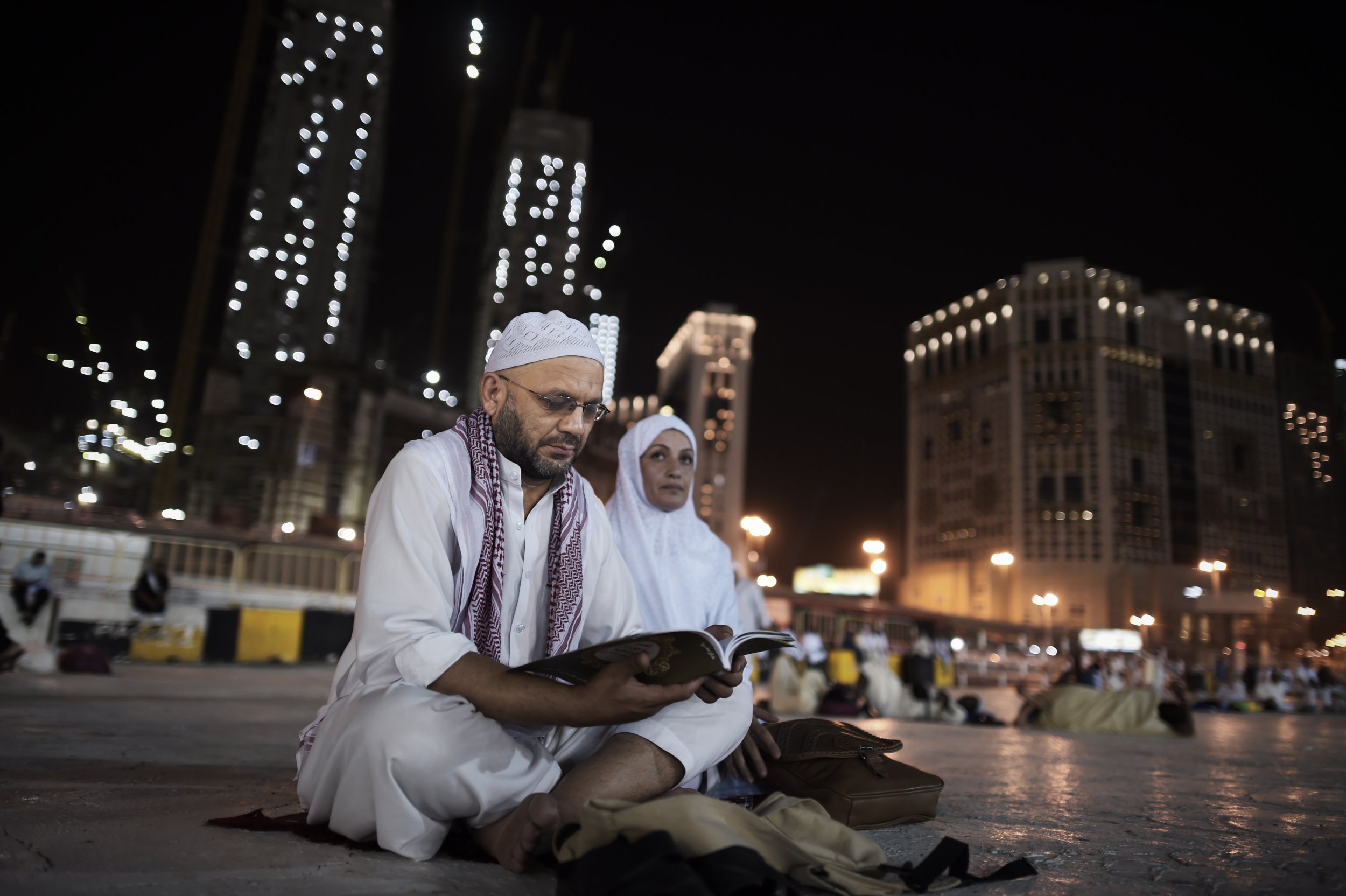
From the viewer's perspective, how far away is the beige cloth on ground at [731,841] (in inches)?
51.2

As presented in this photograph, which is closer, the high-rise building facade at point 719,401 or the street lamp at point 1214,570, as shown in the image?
the street lamp at point 1214,570

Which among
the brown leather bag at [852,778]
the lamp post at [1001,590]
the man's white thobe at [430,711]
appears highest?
the lamp post at [1001,590]

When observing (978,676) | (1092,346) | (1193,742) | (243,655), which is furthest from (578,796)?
(1092,346)

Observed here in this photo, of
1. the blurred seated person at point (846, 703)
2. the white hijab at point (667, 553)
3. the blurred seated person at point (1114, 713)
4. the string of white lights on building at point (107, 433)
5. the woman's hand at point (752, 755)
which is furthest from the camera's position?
the string of white lights on building at point (107, 433)

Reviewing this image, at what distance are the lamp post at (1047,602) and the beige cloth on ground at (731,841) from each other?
49588 mm

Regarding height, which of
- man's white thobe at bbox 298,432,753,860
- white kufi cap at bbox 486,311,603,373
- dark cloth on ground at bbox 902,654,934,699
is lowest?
dark cloth on ground at bbox 902,654,934,699

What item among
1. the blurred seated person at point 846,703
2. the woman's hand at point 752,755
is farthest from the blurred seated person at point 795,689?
the woman's hand at point 752,755

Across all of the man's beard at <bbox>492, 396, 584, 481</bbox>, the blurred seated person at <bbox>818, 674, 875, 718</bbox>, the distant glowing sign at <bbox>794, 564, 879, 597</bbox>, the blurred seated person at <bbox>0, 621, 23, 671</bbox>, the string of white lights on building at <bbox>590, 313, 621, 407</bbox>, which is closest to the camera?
the man's beard at <bbox>492, 396, 584, 481</bbox>

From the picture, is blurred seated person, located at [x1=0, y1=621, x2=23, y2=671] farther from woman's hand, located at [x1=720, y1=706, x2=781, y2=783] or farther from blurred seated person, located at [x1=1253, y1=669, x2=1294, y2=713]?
blurred seated person, located at [x1=1253, y1=669, x2=1294, y2=713]

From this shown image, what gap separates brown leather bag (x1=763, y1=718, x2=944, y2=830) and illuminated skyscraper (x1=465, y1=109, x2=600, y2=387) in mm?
66562

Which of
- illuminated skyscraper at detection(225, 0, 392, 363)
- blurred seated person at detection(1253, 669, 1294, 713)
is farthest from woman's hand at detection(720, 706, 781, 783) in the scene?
illuminated skyscraper at detection(225, 0, 392, 363)

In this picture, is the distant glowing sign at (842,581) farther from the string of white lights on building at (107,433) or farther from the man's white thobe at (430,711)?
the man's white thobe at (430,711)

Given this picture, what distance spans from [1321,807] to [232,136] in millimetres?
52935

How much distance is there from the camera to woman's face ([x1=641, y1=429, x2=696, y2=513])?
3.18 meters
